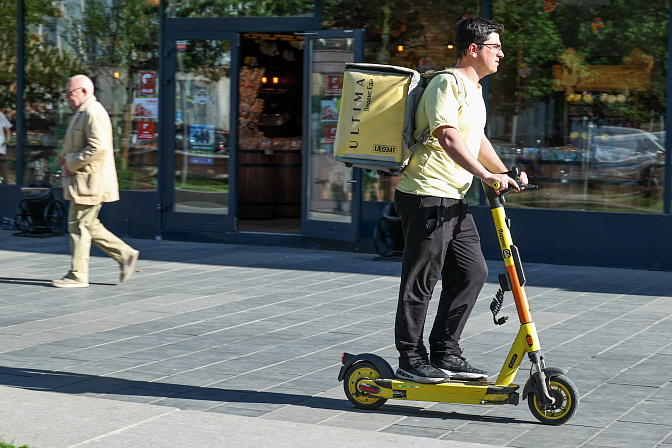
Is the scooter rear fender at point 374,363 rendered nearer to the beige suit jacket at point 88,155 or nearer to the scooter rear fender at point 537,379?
the scooter rear fender at point 537,379

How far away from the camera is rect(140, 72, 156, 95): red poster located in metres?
12.5

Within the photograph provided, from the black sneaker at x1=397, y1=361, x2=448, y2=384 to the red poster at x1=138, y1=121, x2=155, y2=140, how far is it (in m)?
8.50

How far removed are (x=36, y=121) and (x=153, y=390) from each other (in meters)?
9.14

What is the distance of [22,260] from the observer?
10.5 meters

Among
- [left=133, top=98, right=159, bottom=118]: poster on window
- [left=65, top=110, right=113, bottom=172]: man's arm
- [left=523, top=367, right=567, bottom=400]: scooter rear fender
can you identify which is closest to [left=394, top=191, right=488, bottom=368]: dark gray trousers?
[left=523, top=367, right=567, bottom=400]: scooter rear fender

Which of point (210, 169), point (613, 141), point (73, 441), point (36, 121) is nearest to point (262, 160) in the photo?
point (210, 169)

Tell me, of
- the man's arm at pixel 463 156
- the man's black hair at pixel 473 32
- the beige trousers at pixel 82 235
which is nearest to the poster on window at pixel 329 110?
the beige trousers at pixel 82 235

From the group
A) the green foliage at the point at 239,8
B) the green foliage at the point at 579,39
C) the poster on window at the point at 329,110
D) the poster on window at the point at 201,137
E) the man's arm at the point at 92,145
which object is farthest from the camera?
the poster on window at the point at 201,137

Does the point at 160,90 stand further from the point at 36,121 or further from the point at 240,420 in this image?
the point at 240,420

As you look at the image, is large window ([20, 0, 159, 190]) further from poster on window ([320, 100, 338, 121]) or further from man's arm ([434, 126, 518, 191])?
man's arm ([434, 126, 518, 191])

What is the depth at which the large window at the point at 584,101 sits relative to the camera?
10.1 m

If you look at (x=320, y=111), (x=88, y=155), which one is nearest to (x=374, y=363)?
(x=88, y=155)

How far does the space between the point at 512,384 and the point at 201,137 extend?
27.5 ft

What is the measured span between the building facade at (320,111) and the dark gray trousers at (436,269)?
228 inches
